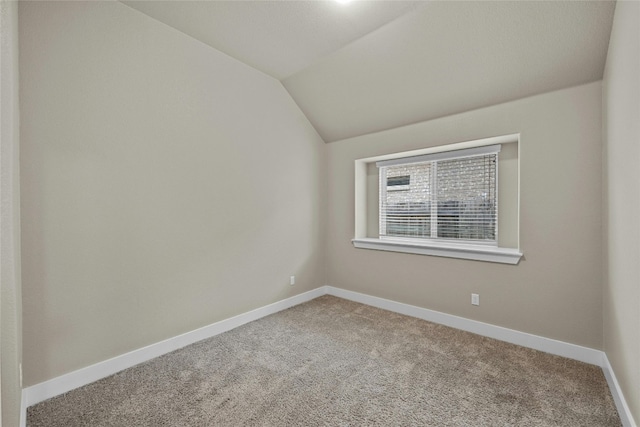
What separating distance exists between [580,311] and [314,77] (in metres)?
3.28

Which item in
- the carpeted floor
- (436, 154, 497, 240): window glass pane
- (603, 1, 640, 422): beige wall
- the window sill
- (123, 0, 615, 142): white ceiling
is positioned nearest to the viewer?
(603, 1, 640, 422): beige wall

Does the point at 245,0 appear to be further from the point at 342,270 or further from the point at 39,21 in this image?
the point at 342,270

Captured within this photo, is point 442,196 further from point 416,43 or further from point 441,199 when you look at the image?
point 416,43

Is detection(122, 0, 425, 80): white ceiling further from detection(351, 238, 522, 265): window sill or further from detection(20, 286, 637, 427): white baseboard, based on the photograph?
detection(20, 286, 637, 427): white baseboard

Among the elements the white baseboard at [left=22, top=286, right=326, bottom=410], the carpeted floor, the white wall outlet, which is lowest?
the carpeted floor

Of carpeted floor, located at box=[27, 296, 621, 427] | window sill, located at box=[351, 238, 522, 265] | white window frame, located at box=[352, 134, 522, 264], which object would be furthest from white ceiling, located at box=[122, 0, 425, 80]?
carpeted floor, located at box=[27, 296, 621, 427]

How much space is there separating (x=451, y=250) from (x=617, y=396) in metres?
1.47

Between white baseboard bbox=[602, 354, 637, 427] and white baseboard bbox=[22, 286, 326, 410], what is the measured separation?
9.37ft

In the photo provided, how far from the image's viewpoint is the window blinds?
3.01 meters

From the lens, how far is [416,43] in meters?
2.42

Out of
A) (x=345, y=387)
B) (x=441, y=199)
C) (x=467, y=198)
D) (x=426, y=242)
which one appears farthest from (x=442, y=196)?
(x=345, y=387)

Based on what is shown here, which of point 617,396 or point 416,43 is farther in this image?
point 416,43

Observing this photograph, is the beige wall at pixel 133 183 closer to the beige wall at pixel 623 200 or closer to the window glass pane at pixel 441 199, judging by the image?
the window glass pane at pixel 441 199

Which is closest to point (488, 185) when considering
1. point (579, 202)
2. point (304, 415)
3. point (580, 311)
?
point (579, 202)
